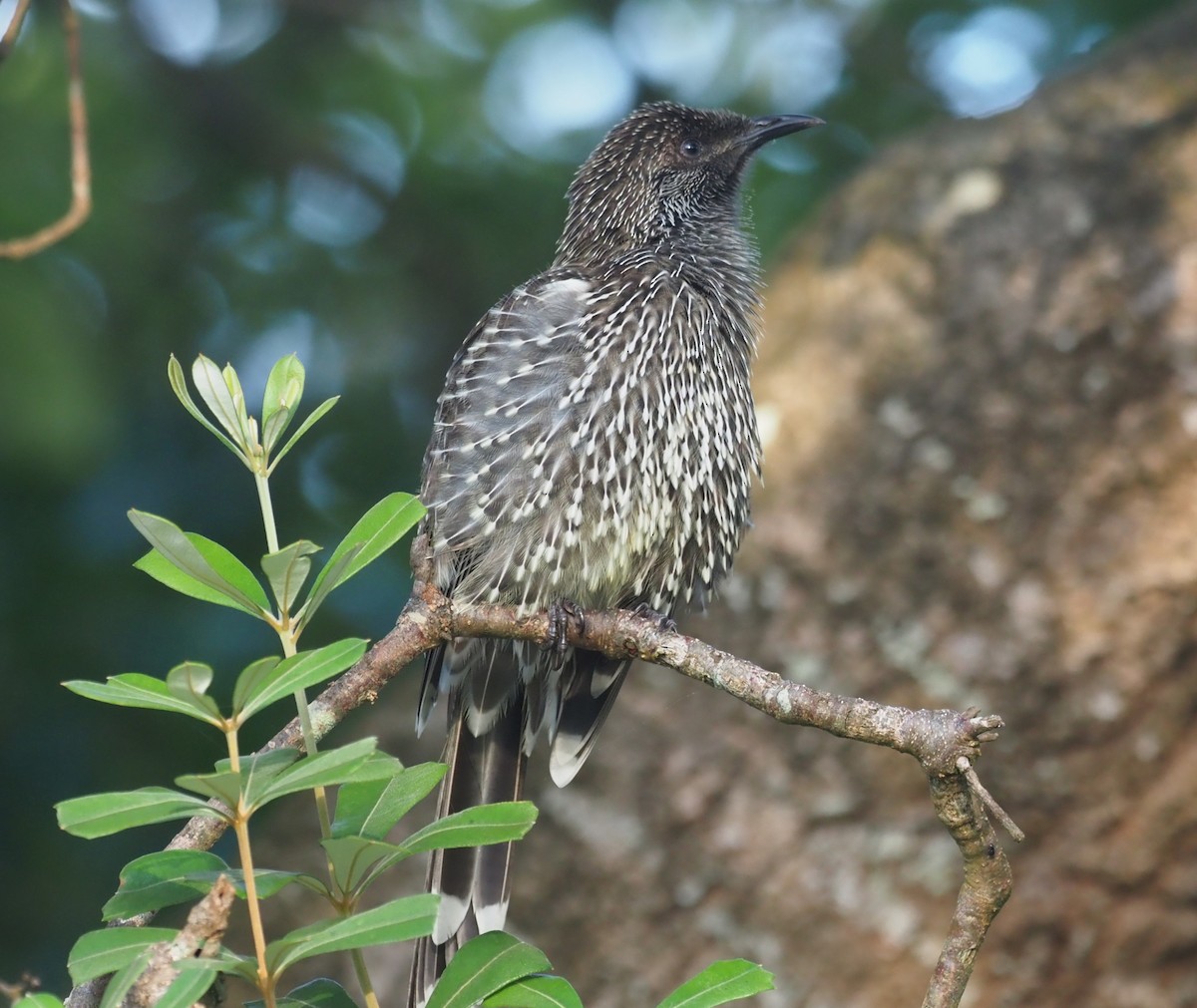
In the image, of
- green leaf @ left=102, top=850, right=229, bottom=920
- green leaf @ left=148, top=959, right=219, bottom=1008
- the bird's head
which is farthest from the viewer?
the bird's head

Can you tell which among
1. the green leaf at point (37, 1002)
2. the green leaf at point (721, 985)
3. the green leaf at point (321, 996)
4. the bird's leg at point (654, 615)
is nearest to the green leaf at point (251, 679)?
the green leaf at point (37, 1002)

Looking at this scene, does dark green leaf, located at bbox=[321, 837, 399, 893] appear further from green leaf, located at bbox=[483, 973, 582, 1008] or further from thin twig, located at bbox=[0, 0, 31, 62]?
thin twig, located at bbox=[0, 0, 31, 62]

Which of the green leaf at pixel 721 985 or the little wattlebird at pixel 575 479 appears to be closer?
the green leaf at pixel 721 985

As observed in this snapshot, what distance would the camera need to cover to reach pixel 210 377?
1632 millimetres

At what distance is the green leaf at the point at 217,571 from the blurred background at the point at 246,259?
251 cm

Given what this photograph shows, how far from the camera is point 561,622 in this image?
308 cm

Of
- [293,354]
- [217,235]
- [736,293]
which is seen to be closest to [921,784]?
[736,293]

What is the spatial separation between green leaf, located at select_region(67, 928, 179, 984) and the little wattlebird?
60.1 inches

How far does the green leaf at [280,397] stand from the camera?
1.62 meters

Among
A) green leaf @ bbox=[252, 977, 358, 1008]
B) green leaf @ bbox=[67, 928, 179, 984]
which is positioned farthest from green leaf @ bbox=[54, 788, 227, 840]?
green leaf @ bbox=[252, 977, 358, 1008]

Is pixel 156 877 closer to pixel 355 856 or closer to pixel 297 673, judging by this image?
pixel 355 856

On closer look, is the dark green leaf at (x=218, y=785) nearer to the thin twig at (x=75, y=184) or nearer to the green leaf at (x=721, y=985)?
the green leaf at (x=721, y=985)

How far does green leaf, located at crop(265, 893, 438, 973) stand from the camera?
4.31 feet

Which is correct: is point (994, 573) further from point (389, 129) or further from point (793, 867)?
point (389, 129)
